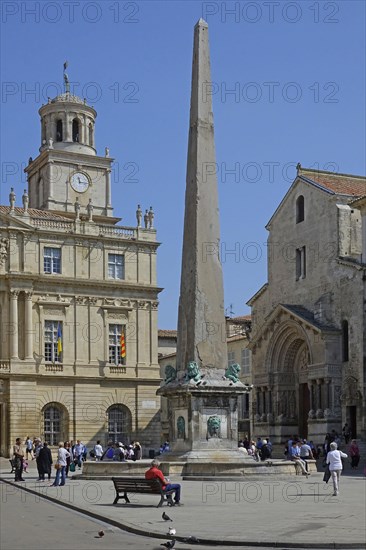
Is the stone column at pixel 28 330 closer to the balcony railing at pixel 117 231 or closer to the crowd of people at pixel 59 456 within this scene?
the crowd of people at pixel 59 456

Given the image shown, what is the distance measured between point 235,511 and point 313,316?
29.2m

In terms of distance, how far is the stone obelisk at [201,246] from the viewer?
2648 cm

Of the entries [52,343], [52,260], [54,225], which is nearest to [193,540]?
[52,343]

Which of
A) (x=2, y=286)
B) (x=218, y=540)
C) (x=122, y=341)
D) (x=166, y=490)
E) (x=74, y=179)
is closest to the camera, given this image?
(x=218, y=540)

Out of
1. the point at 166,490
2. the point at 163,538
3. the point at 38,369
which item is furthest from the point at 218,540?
the point at 38,369

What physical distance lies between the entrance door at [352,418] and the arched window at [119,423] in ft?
57.0

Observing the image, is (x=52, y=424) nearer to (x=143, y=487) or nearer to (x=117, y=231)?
(x=117, y=231)

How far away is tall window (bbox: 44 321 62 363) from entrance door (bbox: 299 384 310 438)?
1451cm

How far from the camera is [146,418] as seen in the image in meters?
57.5

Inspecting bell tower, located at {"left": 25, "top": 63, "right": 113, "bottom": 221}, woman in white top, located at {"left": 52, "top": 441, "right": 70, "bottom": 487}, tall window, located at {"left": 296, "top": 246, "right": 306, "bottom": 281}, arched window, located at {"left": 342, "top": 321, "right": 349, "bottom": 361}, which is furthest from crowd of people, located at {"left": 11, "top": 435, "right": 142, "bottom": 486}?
bell tower, located at {"left": 25, "top": 63, "right": 113, "bottom": 221}

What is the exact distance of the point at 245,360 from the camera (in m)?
60.8

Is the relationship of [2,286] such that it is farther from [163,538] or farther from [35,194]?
[163,538]

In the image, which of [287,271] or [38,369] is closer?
[287,271]

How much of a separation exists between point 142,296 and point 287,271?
1111cm
